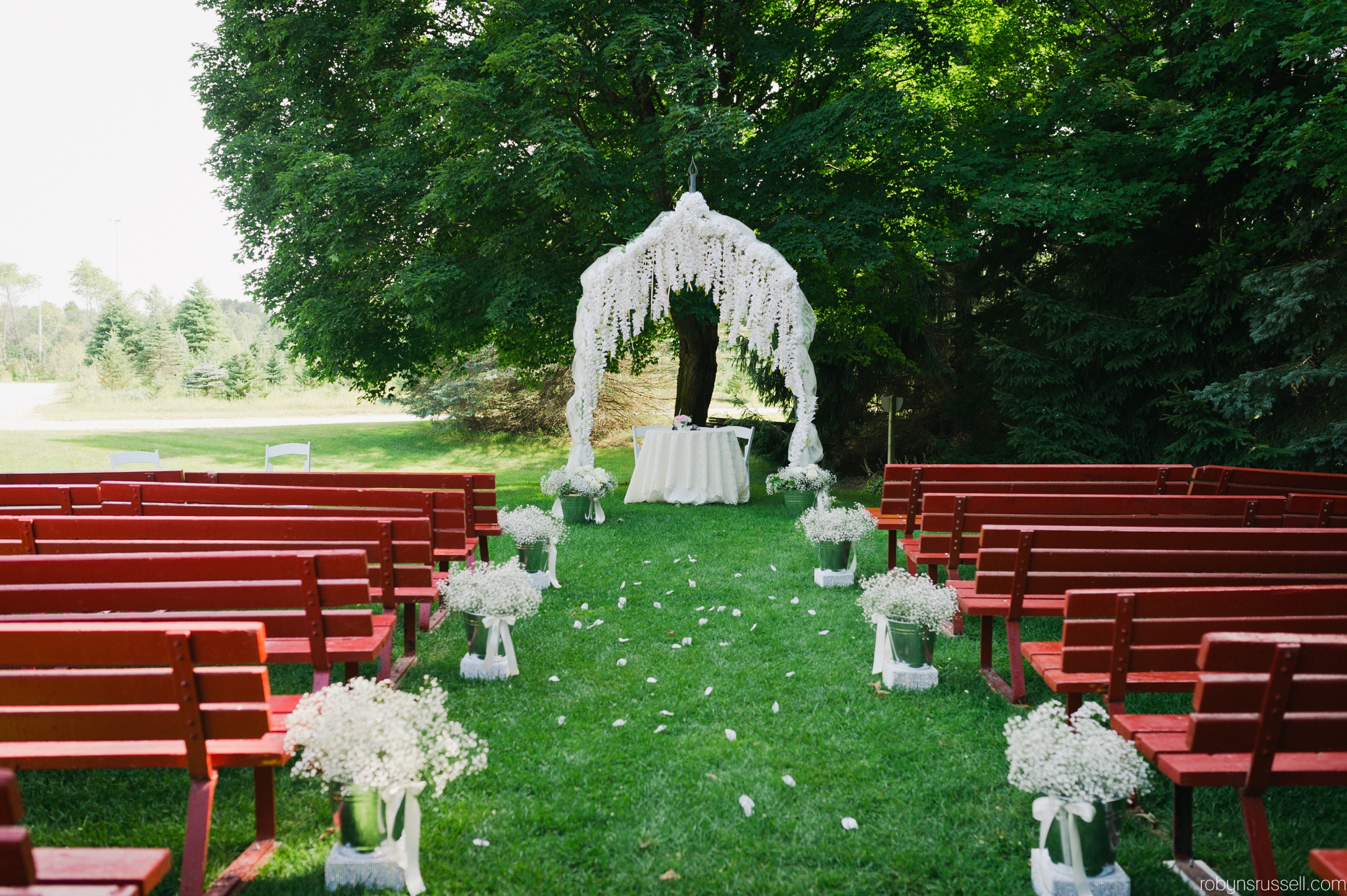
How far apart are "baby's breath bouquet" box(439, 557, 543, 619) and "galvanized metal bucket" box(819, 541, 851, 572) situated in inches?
121

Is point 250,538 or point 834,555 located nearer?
point 250,538

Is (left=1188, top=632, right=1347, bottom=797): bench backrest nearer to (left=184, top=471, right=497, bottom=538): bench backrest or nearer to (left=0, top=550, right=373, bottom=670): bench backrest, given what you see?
(left=0, top=550, right=373, bottom=670): bench backrest

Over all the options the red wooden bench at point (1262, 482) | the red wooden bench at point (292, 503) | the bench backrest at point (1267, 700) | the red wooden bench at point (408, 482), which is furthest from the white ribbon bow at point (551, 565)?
Result: the red wooden bench at point (1262, 482)

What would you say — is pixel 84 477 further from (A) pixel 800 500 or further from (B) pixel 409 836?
(A) pixel 800 500

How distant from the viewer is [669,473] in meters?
12.0

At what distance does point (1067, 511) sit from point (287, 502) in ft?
18.3

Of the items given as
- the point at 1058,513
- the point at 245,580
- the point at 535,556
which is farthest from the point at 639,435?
the point at 245,580

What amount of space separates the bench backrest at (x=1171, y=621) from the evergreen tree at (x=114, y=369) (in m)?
45.9

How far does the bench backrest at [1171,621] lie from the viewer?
3.09 metres

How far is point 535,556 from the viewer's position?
691cm

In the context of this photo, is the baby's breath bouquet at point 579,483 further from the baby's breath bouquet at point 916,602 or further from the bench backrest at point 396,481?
the baby's breath bouquet at point 916,602

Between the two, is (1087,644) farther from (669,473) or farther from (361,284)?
(361,284)

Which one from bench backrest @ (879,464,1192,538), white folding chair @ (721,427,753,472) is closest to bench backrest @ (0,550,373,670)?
bench backrest @ (879,464,1192,538)

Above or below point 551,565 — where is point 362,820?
above
